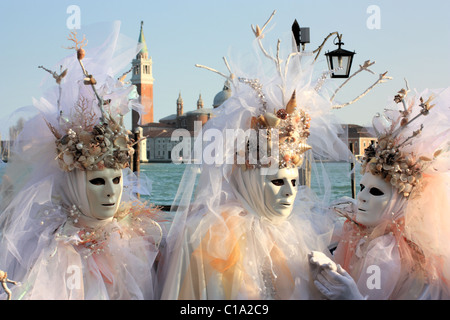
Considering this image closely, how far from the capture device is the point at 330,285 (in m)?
3.12

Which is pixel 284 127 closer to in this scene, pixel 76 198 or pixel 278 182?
pixel 278 182

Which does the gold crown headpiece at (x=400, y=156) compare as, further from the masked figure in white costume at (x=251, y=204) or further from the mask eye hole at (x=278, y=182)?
the mask eye hole at (x=278, y=182)

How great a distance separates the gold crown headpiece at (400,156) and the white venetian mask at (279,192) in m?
0.60

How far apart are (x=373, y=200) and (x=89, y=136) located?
5.72ft

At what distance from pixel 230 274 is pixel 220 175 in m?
0.56

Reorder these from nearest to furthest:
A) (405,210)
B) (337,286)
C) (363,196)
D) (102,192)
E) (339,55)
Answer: (337,286)
(102,192)
(405,210)
(363,196)
(339,55)

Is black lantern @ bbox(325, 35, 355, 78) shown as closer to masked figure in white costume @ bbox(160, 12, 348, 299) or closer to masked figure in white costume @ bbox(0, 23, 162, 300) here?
masked figure in white costume @ bbox(160, 12, 348, 299)

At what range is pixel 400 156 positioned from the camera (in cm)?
354

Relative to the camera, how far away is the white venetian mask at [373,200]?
3557 mm

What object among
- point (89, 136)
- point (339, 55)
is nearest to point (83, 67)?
point (89, 136)

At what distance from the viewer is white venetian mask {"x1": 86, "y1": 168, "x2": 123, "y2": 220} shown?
3285 mm

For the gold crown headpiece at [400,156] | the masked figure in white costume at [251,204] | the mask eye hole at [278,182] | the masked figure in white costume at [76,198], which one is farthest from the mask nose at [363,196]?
the masked figure in white costume at [76,198]
